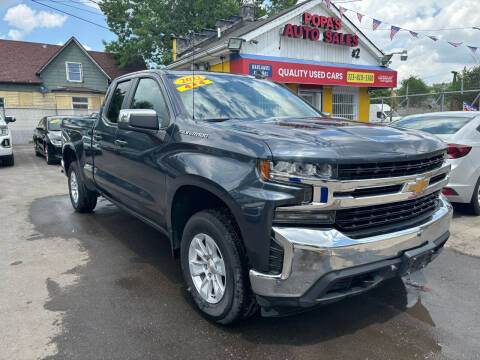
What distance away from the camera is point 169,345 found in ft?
8.63

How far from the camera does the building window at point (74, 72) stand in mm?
27859

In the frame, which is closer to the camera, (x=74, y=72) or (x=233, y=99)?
(x=233, y=99)

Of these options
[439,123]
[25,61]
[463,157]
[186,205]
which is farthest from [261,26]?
[25,61]

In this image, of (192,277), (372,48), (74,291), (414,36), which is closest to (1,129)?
(74,291)

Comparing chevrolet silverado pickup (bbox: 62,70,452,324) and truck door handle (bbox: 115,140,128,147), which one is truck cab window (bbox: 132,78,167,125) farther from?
truck door handle (bbox: 115,140,128,147)

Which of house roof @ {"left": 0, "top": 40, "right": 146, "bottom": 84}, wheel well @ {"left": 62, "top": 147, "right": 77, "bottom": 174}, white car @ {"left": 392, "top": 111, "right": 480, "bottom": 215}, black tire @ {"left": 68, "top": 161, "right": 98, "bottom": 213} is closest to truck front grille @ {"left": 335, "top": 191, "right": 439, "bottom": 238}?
white car @ {"left": 392, "top": 111, "right": 480, "bottom": 215}

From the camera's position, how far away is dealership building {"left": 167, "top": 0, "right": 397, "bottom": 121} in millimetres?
14383

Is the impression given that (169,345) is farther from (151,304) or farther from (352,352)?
(352,352)

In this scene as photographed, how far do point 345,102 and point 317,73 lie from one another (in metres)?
3.35

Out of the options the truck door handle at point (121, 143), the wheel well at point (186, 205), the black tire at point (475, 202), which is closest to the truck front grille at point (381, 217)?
the wheel well at point (186, 205)

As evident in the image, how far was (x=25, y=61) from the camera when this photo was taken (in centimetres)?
2711

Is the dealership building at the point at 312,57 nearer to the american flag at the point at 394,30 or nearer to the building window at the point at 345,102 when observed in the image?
the building window at the point at 345,102

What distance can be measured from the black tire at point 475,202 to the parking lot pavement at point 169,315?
1.12m

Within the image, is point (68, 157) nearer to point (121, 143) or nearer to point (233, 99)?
point (121, 143)
